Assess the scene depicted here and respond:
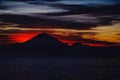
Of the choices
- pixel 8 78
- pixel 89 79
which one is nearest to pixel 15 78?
pixel 8 78

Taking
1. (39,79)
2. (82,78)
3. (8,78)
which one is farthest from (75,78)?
(8,78)

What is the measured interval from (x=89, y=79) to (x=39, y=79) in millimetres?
7160

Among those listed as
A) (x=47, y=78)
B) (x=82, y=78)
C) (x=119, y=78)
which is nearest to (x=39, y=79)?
(x=47, y=78)

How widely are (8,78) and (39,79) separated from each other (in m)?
4.52

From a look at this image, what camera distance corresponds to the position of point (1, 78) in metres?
62.4

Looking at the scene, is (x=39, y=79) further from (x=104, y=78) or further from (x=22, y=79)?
(x=104, y=78)

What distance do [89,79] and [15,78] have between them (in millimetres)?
10623

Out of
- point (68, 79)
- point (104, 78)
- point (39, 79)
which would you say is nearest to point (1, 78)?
point (39, 79)

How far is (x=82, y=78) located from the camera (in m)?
64.2

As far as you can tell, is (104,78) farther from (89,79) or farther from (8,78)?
(8,78)

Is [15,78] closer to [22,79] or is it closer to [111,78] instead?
[22,79]

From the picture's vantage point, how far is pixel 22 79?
60781mm

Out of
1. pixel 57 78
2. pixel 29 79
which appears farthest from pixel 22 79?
pixel 57 78

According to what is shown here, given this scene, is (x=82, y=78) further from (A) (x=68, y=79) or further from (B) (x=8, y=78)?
(B) (x=8, y=78)
